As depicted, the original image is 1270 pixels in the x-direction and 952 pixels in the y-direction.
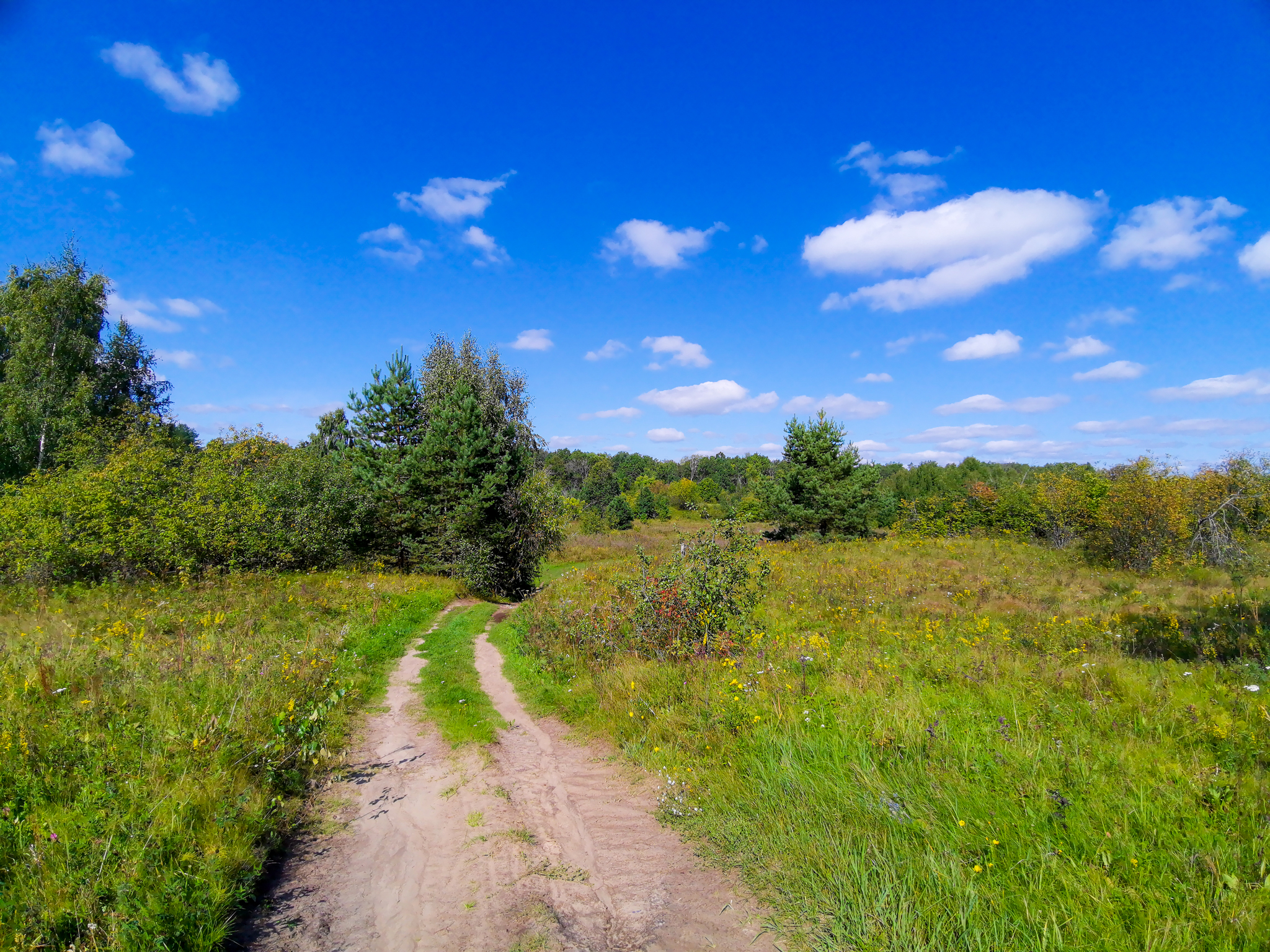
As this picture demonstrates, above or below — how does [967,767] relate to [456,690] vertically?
above

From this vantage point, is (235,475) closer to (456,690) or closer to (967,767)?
(456,690)

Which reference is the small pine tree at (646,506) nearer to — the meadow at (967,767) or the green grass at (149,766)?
the meadow at (967,767)

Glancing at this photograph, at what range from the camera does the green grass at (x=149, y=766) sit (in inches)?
118

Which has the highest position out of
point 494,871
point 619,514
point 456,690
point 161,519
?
point 161,519

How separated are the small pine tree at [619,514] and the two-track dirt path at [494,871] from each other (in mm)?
55987

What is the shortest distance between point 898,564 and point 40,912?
1897 cm

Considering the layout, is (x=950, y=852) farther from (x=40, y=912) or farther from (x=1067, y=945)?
(x=40, y=912)

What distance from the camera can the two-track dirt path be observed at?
3.26 m

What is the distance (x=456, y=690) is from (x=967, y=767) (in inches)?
264

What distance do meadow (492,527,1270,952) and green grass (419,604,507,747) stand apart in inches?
33.8

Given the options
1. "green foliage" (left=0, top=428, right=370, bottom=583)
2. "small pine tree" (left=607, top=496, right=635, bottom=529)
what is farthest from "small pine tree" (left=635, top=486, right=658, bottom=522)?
"green foliage" (left=0, top=428, right=370, bottom=583)

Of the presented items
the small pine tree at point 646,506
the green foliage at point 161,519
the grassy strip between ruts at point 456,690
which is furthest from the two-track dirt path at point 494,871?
the small pine tree at point 646,506

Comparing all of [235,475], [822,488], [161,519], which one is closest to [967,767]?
[161,519]

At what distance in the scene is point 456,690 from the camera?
27.0ft
